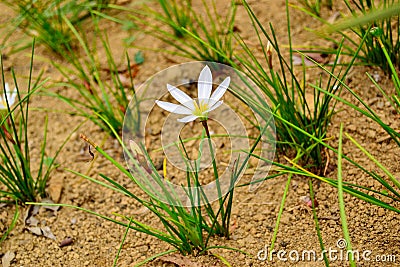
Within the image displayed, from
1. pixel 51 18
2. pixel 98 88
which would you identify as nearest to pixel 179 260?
pixel 98 88

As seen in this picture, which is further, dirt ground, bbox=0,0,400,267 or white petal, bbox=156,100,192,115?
dirt ground, bbox=0,0,400,267

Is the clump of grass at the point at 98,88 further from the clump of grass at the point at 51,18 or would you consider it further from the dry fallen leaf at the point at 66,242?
the dry fallen leaf at the point at 66,242

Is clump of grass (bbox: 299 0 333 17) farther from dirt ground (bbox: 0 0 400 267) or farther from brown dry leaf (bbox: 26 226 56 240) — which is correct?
brown dry leaf (bbox: 26 226 56 240)

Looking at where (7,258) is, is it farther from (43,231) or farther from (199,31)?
(199,31)

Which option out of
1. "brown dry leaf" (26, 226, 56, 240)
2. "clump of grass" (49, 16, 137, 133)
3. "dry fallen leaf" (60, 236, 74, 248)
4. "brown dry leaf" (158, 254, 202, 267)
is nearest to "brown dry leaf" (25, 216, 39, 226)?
"brown dry leaf" (26, 226, 56, 240)

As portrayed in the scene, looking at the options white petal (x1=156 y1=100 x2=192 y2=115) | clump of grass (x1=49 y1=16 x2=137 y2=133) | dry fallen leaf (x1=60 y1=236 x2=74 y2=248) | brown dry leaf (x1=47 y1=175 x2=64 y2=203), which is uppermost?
white petal (x1=156 y1=100 x2=192 y2=115)

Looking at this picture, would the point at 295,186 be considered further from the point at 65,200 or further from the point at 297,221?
the point at 65,200

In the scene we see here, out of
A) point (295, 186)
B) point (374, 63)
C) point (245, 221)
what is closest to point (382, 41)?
point (374, 63)
